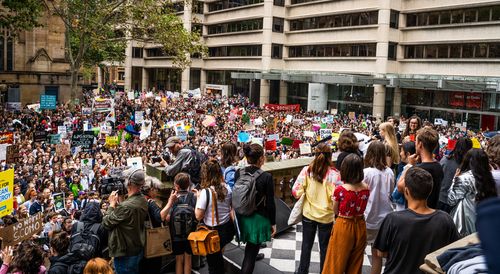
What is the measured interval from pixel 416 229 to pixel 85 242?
338 cm

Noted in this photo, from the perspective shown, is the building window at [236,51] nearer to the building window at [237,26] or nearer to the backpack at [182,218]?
the building window at [237,26]

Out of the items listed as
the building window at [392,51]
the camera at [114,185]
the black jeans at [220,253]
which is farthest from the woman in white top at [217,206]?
the building window at [392,51]

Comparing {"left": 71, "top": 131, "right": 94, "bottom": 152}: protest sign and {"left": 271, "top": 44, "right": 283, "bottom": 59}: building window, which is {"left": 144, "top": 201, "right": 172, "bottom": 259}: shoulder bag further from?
{"left": 271, "top": 44, "right": 283, "bottom": 59}: building window

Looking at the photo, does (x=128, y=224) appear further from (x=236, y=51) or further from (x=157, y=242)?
(x=236, y=51)

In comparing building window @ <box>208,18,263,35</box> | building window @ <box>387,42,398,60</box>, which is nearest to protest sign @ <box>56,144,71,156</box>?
building window @ <box>387,42,398,60</box>

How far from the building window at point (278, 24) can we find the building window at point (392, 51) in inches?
599

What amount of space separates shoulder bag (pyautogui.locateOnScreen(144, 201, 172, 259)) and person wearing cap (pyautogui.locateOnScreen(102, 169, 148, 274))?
0.11 meters

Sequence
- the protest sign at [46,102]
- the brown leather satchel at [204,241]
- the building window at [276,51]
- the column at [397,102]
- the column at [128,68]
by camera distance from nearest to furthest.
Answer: the brown leather satchel at [204,241], the protest sign at [46,102], the column at [397,102], the building window at [276,51], the column at [128,68]

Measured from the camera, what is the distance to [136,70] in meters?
86.0

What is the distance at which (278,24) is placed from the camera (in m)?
56.0

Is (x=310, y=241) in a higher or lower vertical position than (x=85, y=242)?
lower

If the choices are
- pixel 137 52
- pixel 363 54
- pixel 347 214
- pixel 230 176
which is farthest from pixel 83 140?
pixel 137 52

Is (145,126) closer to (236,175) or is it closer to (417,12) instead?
(236,175)

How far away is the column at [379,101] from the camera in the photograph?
45719 millimetres
